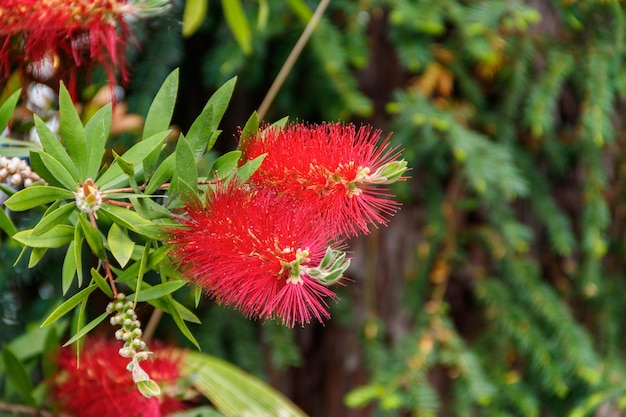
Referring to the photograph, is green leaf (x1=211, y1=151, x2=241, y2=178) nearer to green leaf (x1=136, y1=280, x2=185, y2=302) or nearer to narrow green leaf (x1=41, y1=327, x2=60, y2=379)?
green leaf (x1=136, y1=280, x2=185, y2=302)

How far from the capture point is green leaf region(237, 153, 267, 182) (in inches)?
13.4

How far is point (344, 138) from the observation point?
350 millimetres

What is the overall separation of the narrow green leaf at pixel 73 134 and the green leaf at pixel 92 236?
0.14 ft

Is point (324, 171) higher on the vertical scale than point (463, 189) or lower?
higher

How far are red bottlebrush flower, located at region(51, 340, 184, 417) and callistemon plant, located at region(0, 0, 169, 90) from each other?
200 millimetres

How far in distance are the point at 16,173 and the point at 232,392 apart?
1.26 feet

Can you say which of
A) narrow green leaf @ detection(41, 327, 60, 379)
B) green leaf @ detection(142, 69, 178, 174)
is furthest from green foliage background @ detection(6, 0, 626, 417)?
green leaf @ detection(142, 69, 178, 174)

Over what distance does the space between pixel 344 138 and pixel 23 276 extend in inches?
23.6

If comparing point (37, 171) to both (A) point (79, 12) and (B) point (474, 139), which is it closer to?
(A) point (79, 12)

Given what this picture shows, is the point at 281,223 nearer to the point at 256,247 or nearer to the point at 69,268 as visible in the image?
the point at 256,247

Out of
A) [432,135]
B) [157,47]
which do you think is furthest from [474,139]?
[157,47]

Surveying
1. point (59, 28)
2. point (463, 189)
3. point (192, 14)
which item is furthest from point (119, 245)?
point (463, 189)

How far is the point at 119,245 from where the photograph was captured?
1.15 feet

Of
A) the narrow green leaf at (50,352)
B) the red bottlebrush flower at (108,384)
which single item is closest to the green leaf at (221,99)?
the red bottlebrush flower at (108,384)
